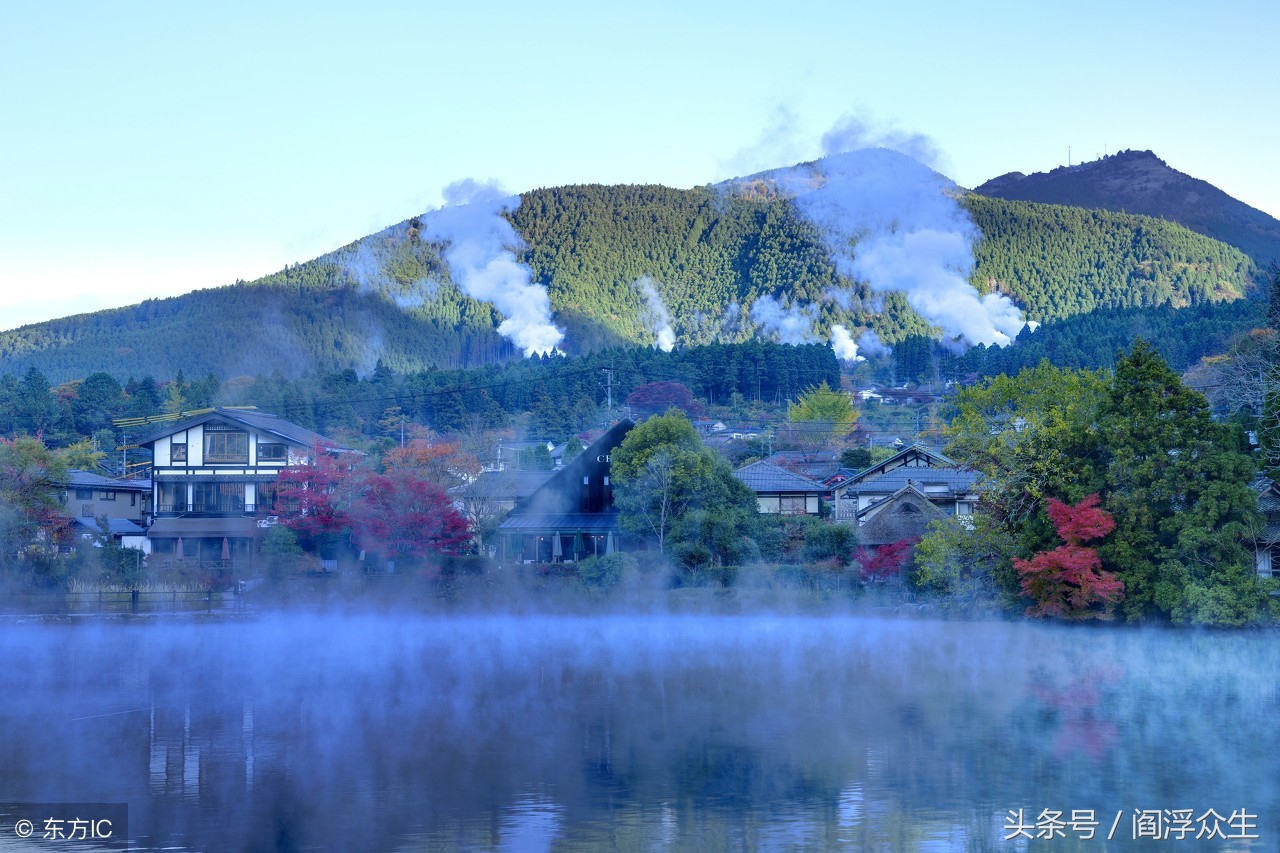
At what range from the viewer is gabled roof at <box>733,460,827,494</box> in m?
52.3

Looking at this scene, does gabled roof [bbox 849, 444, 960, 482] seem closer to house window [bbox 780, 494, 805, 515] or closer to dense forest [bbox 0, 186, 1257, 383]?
house window [bbox 780, 494, 805, 515]

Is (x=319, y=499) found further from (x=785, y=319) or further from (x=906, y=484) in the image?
(x=785, y=319)

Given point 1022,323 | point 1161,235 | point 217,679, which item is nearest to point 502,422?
point 217,679

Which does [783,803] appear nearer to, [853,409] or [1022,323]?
[853,409]

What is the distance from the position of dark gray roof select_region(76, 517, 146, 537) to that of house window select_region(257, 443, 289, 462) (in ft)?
19.7

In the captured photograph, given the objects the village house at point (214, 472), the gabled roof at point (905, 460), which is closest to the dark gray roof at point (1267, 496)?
the gabled roof at point (905, 460)

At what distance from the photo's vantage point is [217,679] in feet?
87.2

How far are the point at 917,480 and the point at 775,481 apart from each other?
21.3 feet

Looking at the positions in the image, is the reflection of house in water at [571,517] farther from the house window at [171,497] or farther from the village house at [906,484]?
the house window at [171,497]

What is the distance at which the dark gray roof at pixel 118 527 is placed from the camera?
5033 cm

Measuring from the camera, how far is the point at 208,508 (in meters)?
51.2

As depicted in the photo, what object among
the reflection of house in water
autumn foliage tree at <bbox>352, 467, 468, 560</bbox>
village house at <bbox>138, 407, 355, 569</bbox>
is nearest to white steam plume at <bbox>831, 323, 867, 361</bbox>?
the reflection of house in water

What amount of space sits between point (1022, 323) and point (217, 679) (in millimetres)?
122698

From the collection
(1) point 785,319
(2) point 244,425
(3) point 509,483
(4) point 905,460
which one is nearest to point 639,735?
(4) point 905,460
